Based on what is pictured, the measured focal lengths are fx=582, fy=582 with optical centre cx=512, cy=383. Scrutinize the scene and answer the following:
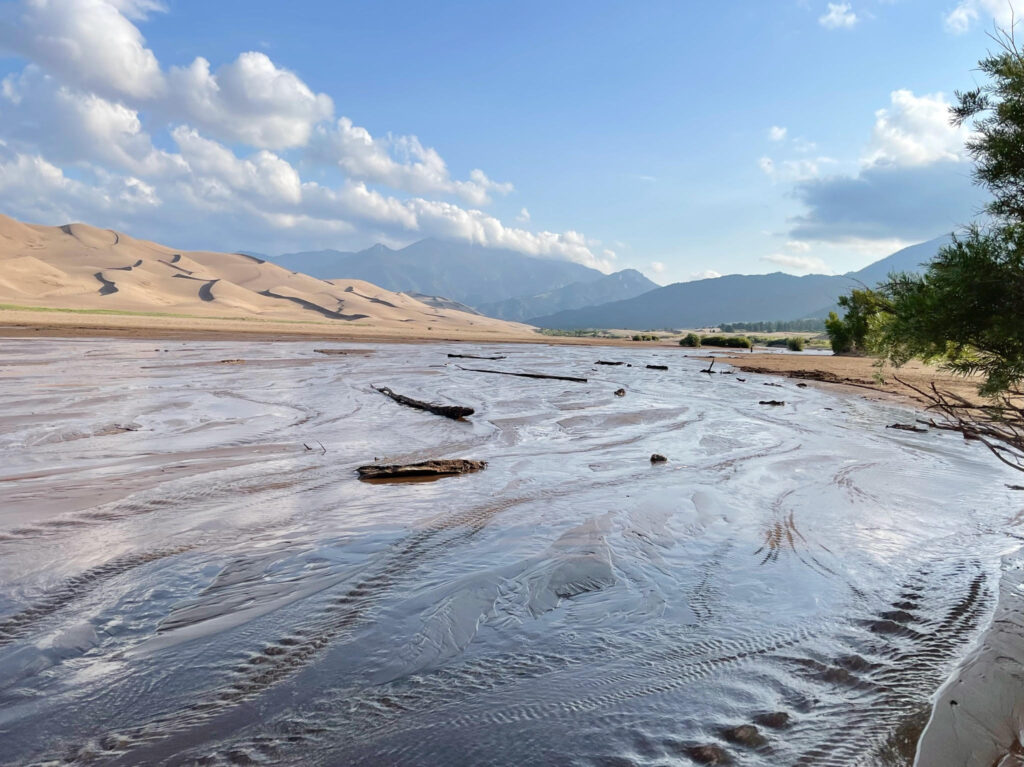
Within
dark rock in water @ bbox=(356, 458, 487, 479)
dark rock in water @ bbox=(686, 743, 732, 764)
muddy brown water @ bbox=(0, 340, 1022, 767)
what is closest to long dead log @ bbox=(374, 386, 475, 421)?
muddy brown water @ bbox=(0, 340, 1022, 767)

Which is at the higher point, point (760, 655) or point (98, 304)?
point (98, 304)

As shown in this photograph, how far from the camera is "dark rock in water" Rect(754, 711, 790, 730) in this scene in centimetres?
379

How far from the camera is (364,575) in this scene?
6.04 meters

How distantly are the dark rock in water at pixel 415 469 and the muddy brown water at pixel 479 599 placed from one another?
265 millimetres

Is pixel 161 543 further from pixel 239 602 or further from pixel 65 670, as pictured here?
pixel 65 670

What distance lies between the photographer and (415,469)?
392 inches

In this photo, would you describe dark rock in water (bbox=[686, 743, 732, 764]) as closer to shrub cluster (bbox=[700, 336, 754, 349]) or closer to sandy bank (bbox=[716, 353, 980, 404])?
sandy bank (bbox=[716, 353, 980, 404])

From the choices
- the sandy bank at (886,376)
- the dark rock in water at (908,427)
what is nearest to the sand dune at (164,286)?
the sandy bank at (886,376)

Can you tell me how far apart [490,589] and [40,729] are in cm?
350

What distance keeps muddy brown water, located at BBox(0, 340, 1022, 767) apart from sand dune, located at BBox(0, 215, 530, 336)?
77.3 meters

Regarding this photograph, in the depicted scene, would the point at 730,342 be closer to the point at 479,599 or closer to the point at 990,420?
the point at 990,420

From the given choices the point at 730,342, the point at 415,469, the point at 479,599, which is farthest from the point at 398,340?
the point at 479,599

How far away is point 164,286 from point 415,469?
454 feet

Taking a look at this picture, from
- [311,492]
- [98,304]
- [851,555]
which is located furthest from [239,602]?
[98,304]
